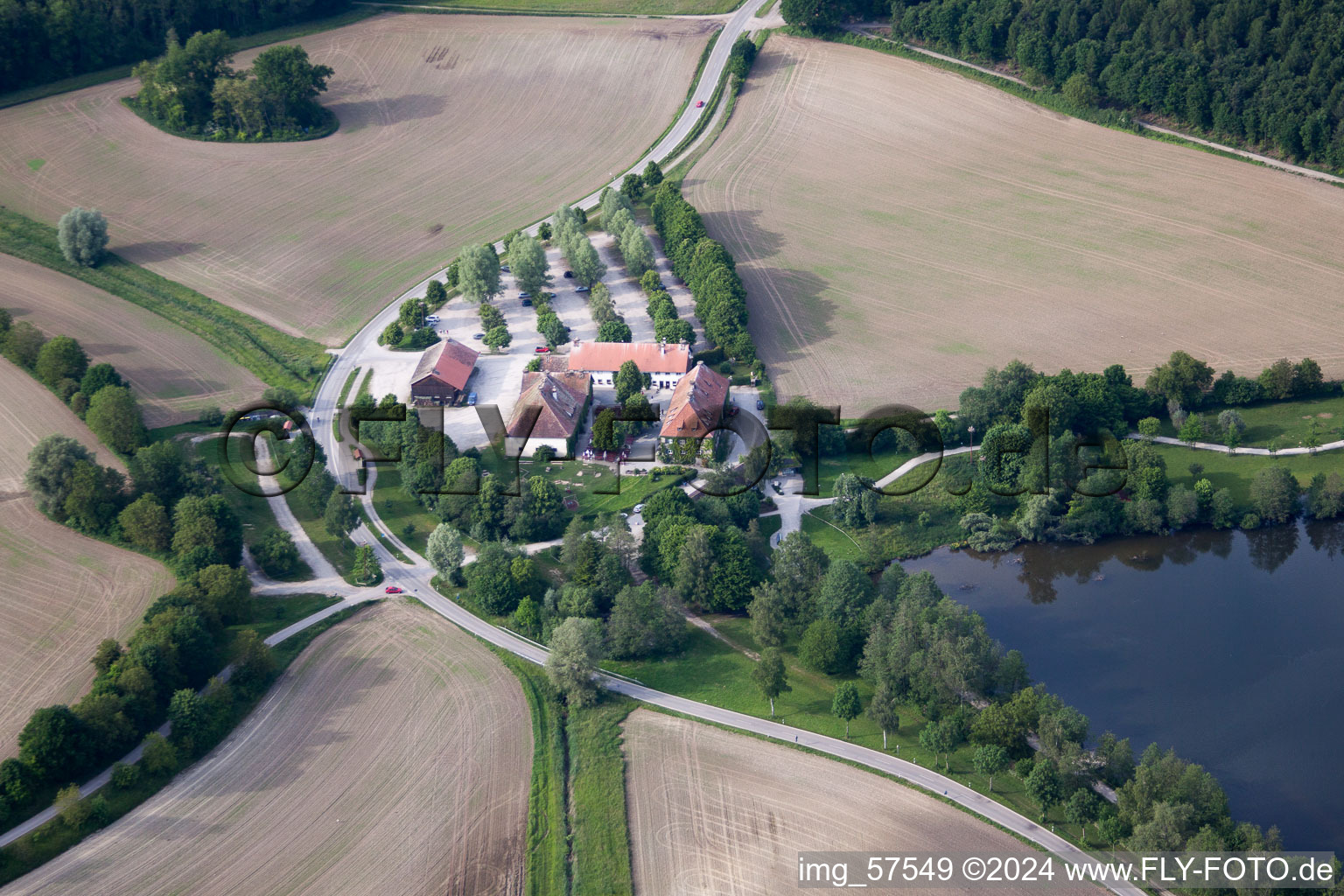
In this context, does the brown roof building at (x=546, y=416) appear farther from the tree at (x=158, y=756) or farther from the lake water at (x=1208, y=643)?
the tree at (x=158, y=756)

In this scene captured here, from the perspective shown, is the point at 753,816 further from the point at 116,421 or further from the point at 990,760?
the point at 116,421

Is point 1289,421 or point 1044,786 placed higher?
point 1289,421

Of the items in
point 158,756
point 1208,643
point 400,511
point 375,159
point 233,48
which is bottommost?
point 158,756

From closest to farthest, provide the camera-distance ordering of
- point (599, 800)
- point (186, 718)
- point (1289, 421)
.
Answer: point (599, 800)
point (186, 718)
point (1289, 421)

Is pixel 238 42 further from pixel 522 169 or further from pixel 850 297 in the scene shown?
pixel 850 297

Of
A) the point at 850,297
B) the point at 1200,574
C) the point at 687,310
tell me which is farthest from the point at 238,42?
the point at 1200,574

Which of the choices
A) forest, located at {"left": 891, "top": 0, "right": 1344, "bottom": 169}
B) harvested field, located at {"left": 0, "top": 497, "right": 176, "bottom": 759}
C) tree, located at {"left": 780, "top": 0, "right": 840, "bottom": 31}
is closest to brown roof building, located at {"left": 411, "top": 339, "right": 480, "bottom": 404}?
harvested field, located at {"left": 0, "top": 497, "right": 176, "bottom": 759}

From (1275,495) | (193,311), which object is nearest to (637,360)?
(193,311)
